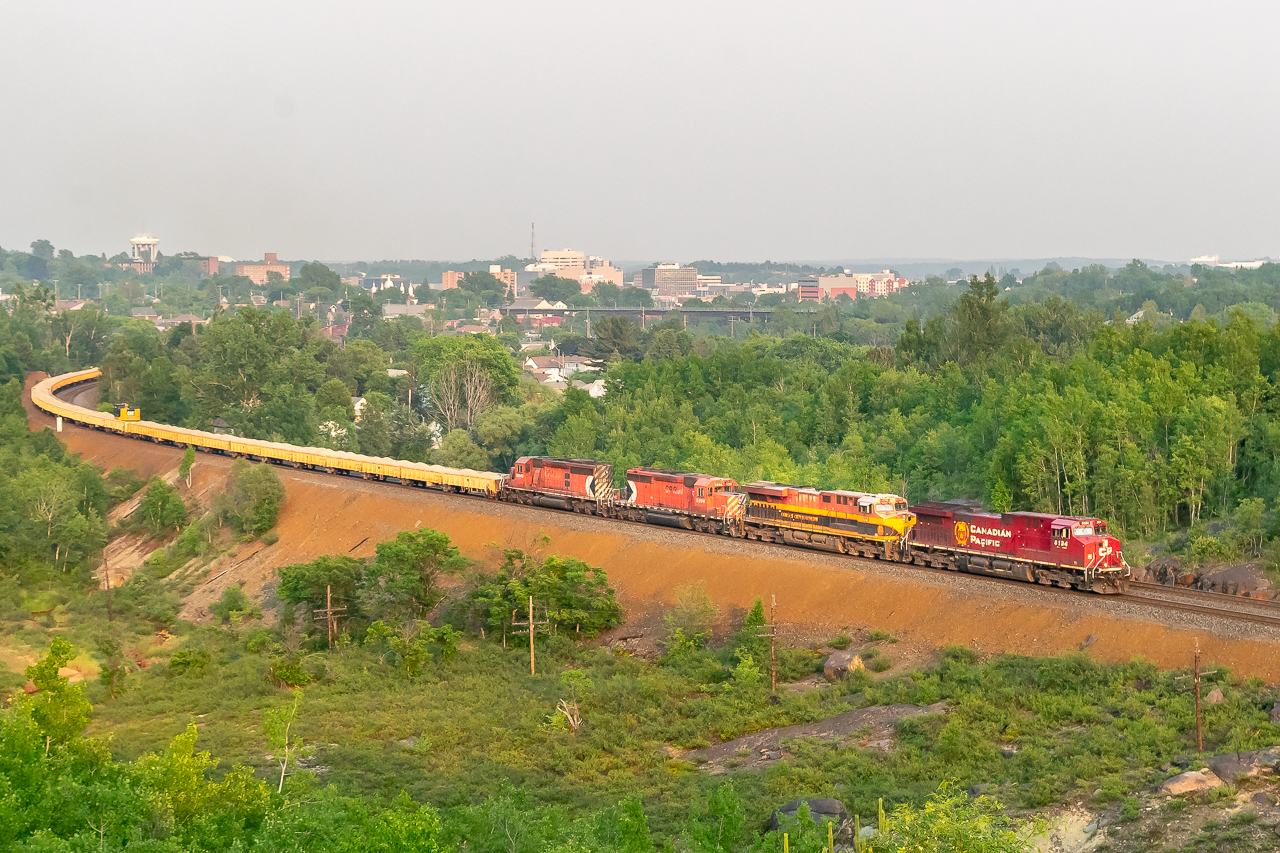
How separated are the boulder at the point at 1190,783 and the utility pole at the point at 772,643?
49.8 feet

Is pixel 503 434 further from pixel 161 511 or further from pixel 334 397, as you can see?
pixel 161 511

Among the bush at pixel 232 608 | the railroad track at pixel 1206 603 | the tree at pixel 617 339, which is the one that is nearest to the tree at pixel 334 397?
the tree at pixel 617 339

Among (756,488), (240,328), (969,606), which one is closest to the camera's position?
(969,606)

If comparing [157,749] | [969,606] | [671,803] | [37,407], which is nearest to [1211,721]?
[969,606]

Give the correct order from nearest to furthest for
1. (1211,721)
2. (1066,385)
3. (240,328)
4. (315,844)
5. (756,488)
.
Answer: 1. (315,844)
2. (1211,721)
3. (756,488)
4. (1066,385)
5. (240,328)

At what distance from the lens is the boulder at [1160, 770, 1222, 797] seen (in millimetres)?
29594

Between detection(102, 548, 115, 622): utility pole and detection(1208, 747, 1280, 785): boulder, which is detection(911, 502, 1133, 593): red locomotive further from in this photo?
detection(102, 548, 115, 622): utility pole

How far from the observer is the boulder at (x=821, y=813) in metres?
30.4

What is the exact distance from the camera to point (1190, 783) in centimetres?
2977

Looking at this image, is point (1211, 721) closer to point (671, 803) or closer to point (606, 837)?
point (671, 803)

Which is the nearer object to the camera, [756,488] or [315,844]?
[315,844]

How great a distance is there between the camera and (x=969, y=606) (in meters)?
44.2

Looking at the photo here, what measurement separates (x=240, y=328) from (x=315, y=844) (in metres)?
94.3

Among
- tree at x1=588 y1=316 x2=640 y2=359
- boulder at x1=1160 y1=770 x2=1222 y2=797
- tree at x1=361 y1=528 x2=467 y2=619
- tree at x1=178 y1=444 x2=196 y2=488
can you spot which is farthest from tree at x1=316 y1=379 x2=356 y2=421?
boulder at x1=1160 y1=770 x2=1222 y2=797
